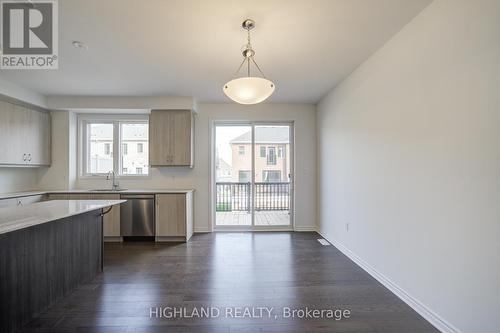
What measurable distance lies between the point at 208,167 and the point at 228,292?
274 centimetres

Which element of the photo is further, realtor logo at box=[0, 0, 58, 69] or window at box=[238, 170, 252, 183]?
window at box=[238, 170, 252, 183]

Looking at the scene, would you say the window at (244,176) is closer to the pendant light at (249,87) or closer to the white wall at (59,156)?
the pendant light at (249,87)

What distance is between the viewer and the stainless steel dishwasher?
13.6 feet

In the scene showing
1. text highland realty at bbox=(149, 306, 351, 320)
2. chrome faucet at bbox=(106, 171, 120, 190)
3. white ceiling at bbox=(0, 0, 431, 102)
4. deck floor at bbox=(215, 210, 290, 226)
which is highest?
white ceiling at bbox=(0, 0, 431, 102)

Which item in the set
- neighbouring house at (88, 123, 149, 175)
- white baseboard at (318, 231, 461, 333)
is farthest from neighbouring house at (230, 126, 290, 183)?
white baseboard at (318, 231, 461, 333)

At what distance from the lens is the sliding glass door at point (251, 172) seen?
495 cm

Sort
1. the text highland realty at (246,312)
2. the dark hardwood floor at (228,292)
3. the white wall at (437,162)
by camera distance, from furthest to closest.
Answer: the text highland realty at (246,312)
the dark hardwood floor at (228,292)
the white wall at (437,162)

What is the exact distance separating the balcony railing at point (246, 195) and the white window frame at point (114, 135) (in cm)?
156

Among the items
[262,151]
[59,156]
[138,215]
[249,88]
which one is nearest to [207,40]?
[249,88]

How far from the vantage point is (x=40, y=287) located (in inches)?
80.7

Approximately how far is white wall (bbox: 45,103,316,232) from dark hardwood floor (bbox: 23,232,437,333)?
1.13m

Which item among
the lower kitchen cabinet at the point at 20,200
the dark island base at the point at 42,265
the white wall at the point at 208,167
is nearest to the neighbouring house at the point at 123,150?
the white wall at the point at 208,167

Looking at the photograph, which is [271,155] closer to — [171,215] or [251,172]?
[251,172]

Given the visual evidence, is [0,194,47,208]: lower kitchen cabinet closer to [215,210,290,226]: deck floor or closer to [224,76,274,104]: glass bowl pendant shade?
[215,210,290,226]: deck floor
